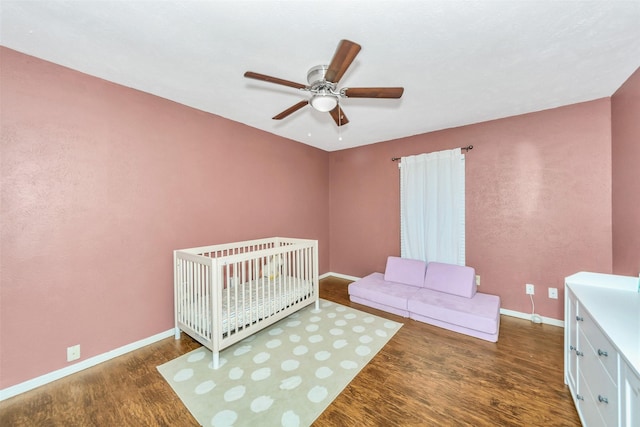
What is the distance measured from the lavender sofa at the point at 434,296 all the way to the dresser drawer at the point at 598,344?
955 mm

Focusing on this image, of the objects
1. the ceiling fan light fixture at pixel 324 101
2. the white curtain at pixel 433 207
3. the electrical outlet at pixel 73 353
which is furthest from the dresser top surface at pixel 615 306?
the electrical outlet at pixel 73 353

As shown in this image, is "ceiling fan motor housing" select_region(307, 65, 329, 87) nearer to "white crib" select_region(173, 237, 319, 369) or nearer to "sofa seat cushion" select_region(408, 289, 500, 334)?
"white crib" select_region(173, 237, 319, 369)

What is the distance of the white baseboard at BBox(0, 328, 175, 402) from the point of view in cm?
172

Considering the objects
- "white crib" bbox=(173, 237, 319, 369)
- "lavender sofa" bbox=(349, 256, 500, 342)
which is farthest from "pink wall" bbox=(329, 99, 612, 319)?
"white crib" bbox=(173, 237, 319, 369)

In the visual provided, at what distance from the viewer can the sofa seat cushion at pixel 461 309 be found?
2393 millimetres

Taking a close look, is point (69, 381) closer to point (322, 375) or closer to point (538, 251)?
point (322, 375)

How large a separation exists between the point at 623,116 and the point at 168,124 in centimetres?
428

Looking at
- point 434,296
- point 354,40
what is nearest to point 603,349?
point 434,296

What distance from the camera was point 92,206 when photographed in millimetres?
2047

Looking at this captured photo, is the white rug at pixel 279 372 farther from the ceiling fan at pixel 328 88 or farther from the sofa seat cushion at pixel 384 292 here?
the ceiling fan at pixel 328 88

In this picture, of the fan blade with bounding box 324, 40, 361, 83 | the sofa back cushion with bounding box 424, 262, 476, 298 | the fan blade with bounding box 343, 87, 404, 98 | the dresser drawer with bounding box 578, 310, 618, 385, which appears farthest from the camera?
the sofa back cushion with bounding box 424, 262, 476, 298

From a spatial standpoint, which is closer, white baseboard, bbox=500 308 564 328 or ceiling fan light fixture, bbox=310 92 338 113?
ceiling fan light fixture, bbox=310 92 338 113

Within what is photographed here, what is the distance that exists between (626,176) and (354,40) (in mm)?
2601

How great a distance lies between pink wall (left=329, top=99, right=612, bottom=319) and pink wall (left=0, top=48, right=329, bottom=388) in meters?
3.05
